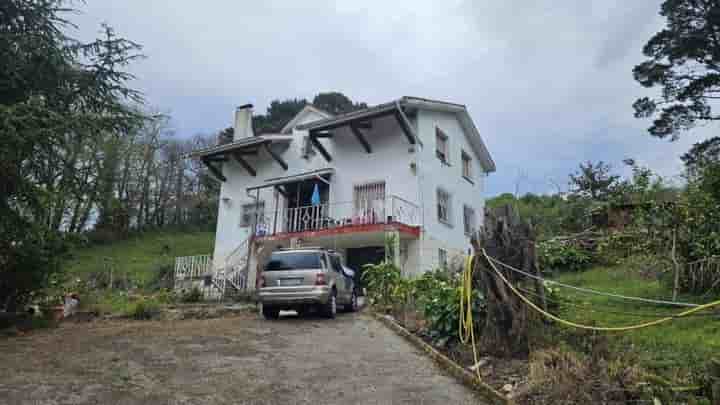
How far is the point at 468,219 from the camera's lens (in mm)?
21266

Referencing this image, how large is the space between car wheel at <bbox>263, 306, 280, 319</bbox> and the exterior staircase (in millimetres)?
5859

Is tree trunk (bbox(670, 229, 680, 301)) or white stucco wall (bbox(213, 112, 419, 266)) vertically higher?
white stucco wall (bbox(213, 112, 419, 266))

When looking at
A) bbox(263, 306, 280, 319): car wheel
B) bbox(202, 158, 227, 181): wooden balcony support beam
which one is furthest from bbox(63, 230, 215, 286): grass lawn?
bbox(263, 306, 280, 319): car wheel

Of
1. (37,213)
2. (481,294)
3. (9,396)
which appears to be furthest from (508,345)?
(37,213)

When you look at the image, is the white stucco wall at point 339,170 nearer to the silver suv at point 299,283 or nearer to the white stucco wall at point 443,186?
the white stucco wall at point 443,186

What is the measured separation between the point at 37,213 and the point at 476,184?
17.3 metres

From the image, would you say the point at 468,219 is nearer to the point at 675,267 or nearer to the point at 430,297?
the point at 675,267

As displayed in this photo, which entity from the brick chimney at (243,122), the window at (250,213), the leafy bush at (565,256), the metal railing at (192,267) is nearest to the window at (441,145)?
the leafy bush at (565,256)

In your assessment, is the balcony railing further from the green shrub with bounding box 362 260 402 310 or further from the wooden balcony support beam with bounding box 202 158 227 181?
the green shrub with bounding box 362 260 402 310

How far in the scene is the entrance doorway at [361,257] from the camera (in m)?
18.6

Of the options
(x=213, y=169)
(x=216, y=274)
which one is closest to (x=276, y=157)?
(x=213, y=169)

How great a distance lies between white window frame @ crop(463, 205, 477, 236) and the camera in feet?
68.2

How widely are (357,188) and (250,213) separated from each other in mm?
5546

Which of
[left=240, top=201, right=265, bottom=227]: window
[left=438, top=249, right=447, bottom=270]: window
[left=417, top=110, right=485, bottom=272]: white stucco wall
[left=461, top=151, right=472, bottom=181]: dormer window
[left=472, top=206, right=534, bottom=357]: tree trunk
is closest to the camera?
[left=472, top=206, right=534, bottom=357]: tree trunk
